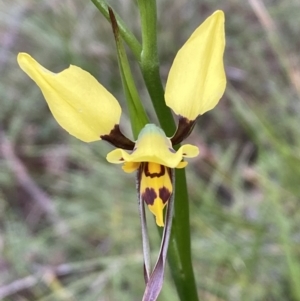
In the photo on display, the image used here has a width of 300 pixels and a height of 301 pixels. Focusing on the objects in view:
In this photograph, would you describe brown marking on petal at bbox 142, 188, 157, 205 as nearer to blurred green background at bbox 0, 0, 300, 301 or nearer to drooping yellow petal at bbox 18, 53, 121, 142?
drooping yellow petal at bbox 18, 53, 121, 142

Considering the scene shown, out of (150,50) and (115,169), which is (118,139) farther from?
(115,169)

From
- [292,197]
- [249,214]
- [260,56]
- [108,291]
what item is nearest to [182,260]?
[292,197]

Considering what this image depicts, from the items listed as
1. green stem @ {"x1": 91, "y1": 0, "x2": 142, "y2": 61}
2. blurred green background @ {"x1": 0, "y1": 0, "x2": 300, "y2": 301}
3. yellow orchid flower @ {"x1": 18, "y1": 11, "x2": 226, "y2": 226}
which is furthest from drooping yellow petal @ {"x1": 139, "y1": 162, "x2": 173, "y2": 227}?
blurred green background @ {"x1": 0, "y1": 0, "x2": 300, "y2": 301}

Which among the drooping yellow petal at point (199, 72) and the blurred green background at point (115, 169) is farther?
the blurred green background at point (115, 169)

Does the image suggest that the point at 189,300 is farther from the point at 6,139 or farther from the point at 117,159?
the point at 6,139

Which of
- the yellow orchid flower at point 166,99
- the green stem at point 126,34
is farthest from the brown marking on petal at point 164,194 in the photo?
the green stem at point 126,34

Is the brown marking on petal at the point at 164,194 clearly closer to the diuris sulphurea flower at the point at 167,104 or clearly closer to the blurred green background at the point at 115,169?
the diuris sulphurea flower at the point at 167,104

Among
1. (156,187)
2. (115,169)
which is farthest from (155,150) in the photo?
(115,169)
